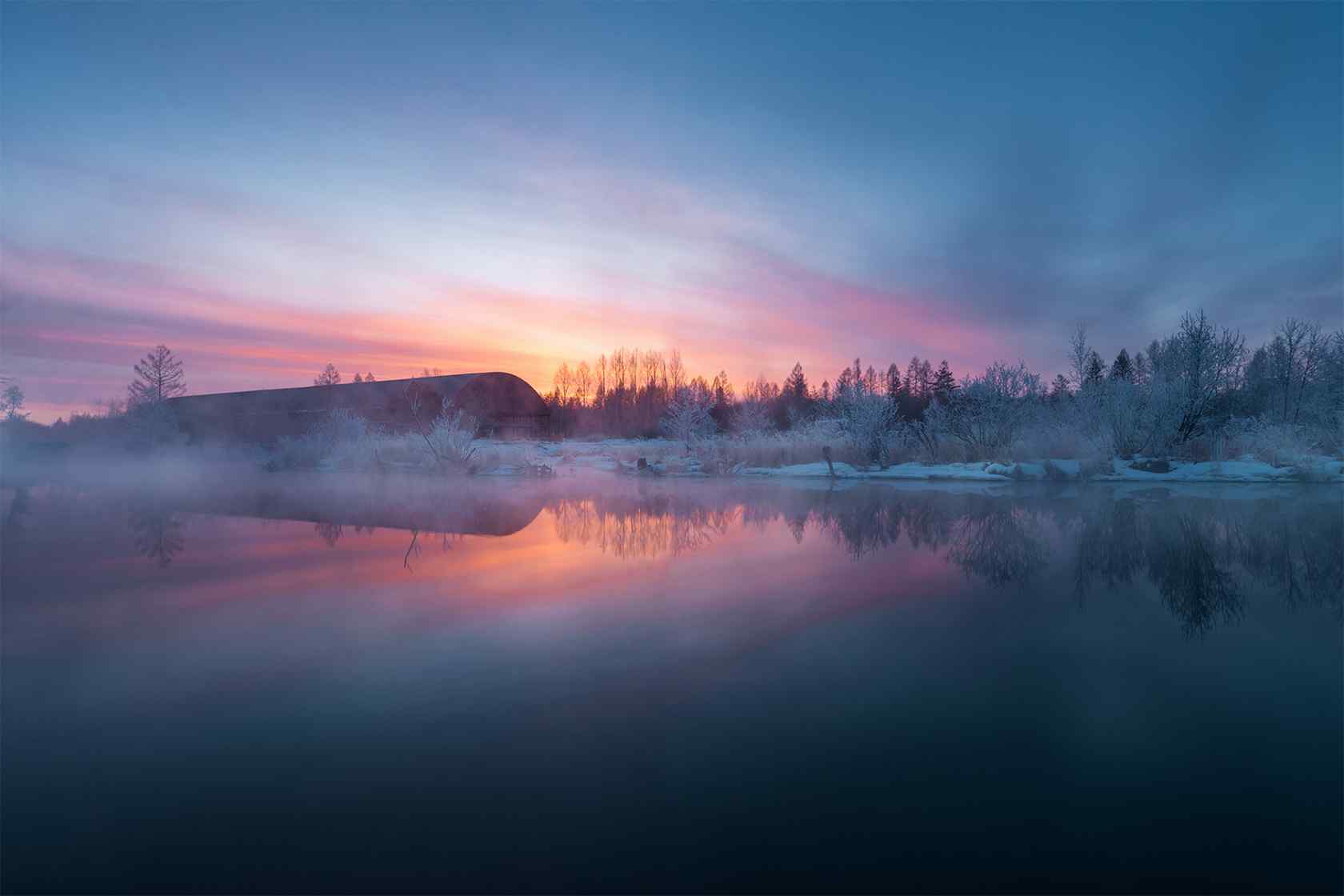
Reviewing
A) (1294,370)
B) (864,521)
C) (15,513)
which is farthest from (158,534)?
(1294,370)

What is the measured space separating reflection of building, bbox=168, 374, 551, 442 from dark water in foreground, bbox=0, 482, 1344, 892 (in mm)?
24403

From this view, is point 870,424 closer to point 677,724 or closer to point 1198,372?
point 1198,372

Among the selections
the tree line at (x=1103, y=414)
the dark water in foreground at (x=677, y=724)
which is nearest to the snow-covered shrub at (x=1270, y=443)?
the tree line at (x=1103, y=414)

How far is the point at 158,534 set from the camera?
263 inches

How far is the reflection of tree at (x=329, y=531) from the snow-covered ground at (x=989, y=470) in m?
9.53

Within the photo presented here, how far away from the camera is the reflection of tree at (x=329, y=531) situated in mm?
6473

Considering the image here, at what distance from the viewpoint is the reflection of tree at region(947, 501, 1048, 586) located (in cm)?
486

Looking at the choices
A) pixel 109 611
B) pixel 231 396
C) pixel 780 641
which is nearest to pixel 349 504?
pixel 109 611

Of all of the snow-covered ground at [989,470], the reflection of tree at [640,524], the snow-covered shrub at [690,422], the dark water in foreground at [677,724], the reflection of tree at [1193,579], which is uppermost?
the snow-covered shrub at [690,422]

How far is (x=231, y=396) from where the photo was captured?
118 feet

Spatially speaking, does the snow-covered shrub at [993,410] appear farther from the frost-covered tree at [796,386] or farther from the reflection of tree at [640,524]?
the frost-covered tree at [796,386]

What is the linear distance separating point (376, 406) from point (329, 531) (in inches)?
932

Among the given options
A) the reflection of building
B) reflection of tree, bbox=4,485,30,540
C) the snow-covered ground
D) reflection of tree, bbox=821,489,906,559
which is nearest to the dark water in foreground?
reflection of tree, bbox=821,489,906,559

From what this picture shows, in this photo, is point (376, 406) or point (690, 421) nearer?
point (690, 421)
